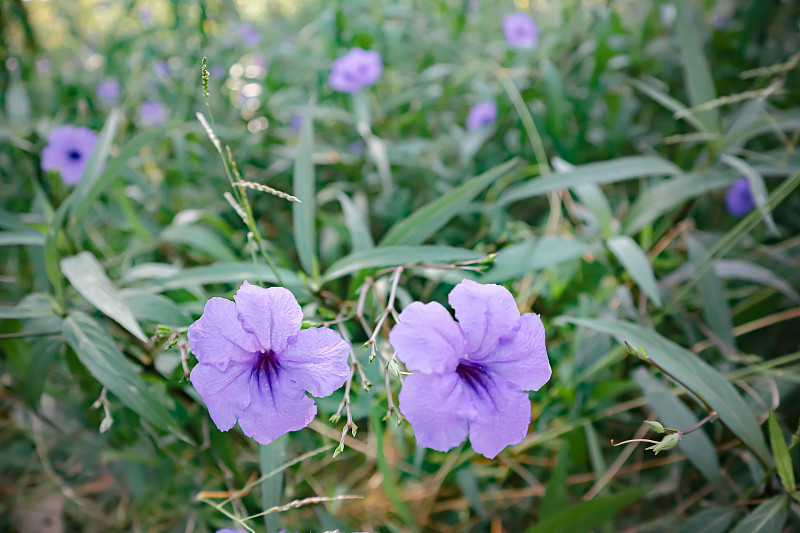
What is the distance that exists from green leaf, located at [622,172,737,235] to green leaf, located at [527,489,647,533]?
0.42m

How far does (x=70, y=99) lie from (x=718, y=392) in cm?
165

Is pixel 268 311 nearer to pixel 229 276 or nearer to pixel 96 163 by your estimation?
pixel 229 276

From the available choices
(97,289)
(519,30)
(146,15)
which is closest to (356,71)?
(519,30)

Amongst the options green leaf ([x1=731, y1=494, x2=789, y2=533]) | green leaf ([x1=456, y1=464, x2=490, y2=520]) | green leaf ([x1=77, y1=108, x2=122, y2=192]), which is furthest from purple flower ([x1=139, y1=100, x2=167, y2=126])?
green leaf ([x1=731, y1=494, x2=789, y2=533])

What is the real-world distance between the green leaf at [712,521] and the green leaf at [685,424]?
0.15ft

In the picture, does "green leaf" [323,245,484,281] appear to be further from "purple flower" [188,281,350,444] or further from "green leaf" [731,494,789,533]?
"green leaf" [731,494,789,533]

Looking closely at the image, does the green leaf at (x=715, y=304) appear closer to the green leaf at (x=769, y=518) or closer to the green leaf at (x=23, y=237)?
the green leaf at (x=769, y=518)

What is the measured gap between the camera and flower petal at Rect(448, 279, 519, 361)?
0.44 metres

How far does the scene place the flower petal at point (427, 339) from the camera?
0.42 meters

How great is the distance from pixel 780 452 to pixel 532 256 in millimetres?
375

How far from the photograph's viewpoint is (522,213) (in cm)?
137

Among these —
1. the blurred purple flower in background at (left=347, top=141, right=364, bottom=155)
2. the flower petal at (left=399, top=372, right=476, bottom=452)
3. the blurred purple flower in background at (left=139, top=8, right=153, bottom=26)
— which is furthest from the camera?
the blurred purple flower in background at (left=139, top=8, right=153, bottom=26)

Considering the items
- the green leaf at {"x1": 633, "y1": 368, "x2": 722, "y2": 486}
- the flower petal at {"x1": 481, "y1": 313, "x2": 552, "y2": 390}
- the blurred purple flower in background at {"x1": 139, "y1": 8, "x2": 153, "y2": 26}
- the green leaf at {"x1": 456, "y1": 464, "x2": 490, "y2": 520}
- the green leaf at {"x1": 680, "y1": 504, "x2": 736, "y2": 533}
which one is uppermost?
the blurred purple flower in background at {"x1": 139, "y1": 8, "x2": 153, "y2": 26}

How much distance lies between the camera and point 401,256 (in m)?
0.61
